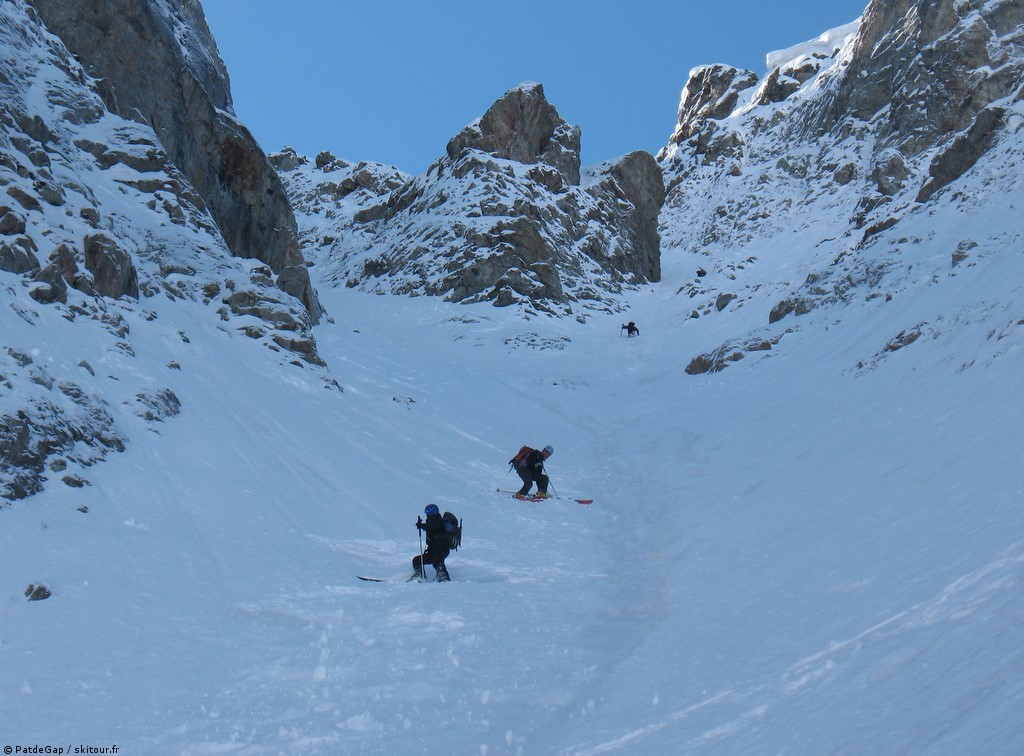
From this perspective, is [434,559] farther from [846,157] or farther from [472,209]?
[846,157]

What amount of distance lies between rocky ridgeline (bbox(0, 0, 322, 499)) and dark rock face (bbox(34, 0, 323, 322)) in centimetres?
14

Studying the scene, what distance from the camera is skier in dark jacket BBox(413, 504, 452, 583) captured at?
10461 millimetres

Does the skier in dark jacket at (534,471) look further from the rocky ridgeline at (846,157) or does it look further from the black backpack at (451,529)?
the rocky ridgeline at (846,157)

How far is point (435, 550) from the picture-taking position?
1062 cm

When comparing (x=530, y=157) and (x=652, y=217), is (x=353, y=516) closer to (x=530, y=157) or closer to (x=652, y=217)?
(x=530, y=157)

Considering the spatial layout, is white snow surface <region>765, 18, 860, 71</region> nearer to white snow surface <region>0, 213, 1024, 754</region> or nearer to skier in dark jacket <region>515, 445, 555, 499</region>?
white snow surface <region>0, 213, 1024, 754</region>

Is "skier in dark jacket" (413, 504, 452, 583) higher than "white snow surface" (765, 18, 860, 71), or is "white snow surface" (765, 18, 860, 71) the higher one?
"white snow surface" (765, 18, 860, 71)

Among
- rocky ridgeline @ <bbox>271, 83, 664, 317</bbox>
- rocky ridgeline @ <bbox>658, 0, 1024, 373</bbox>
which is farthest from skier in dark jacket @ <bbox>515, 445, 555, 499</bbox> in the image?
rocky ridgeline @ <bbox>271, 83, 664, 317</bbox>

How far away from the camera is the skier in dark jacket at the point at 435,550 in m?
10.5

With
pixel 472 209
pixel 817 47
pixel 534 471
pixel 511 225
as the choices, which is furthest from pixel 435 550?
pixel 817 47

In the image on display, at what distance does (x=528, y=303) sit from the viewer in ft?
141

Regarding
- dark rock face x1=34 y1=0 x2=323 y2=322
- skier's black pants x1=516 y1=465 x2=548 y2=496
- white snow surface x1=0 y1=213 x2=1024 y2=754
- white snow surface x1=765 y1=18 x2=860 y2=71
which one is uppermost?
white snow surface x1=765 y1=18 x2=860 y2=71

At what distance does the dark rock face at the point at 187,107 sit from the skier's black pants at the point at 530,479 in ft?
50.9

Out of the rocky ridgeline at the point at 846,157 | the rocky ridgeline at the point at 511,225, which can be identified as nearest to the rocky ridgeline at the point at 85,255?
the rocky ridgeline at the point at 846,157
